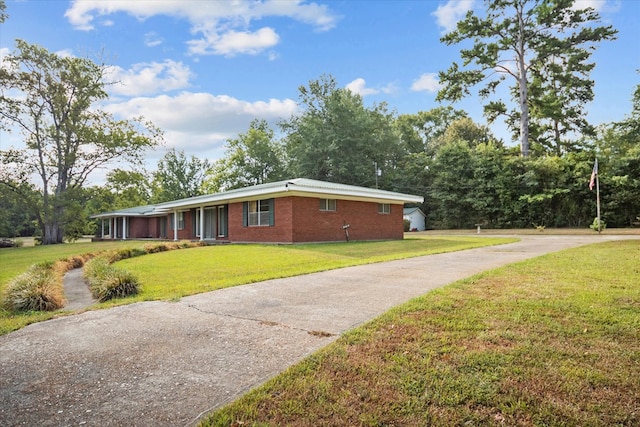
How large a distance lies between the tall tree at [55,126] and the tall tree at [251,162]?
1433cm

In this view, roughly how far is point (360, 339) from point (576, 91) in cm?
3962

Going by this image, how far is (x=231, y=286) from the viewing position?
663cm

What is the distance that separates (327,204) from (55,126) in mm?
26186

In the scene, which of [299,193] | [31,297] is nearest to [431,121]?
[299,193]

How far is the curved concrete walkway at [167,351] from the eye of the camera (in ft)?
8.18

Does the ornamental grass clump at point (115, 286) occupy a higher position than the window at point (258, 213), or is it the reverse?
the window at point (258, 213)

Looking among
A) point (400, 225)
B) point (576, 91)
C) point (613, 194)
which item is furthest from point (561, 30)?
point (400, 225)

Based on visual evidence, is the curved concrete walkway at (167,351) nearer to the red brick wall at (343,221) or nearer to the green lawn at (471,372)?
the green lawn at (471,372)

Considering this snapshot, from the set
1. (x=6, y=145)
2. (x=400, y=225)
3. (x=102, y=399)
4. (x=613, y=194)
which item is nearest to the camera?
(x=102, y=399)

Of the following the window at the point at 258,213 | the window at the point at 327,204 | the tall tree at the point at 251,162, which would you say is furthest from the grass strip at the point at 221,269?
the tall tree at the point at 251,162

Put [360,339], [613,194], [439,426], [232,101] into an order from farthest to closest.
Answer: [232,101] → [613,194] → [360,339] → [439,426]

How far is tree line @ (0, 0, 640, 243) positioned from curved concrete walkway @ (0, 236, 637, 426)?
2910 cm

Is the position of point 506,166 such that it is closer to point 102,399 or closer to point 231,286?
point 231,286

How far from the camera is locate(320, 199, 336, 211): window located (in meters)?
17.3
